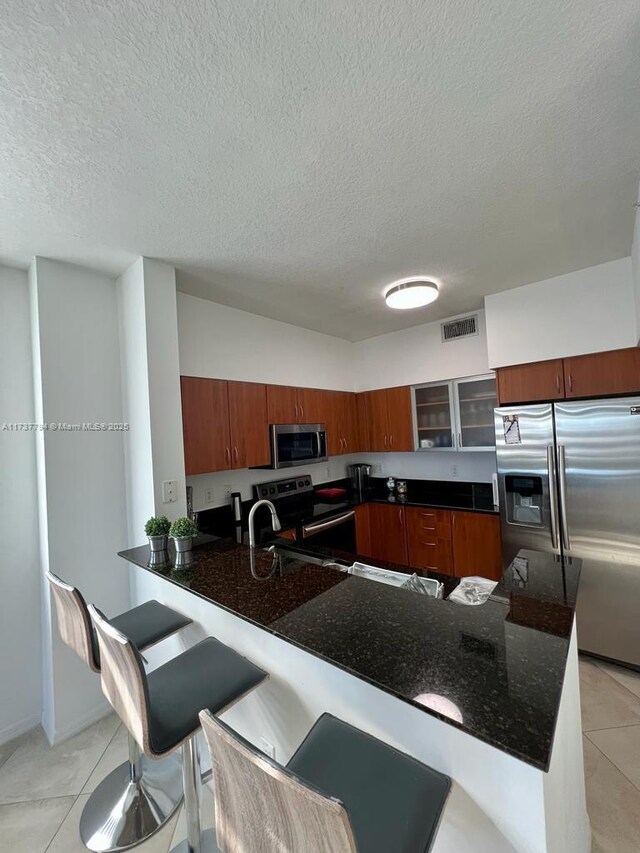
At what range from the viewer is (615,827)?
1.49 meters

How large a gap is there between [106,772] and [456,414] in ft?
11.4

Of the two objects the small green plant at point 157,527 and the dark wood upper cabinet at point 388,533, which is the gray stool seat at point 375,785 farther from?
the dark wood upper cabinet at point 388,533

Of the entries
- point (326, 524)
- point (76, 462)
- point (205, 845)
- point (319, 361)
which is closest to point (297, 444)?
point (326, 524)

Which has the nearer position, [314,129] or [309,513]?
[314,129]

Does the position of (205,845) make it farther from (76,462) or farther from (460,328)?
(460,328)

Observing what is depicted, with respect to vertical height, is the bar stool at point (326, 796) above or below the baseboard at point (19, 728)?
above

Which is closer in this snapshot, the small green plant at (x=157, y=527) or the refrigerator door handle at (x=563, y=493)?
the small green plant at (x=157, y=527)

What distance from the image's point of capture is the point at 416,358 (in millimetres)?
3777

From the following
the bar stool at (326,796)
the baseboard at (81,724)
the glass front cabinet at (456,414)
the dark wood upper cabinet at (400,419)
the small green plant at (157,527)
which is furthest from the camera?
the dark wood upper cabinet at (400,419)

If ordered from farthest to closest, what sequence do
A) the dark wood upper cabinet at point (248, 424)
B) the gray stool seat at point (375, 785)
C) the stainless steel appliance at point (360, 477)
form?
the stainless steel appliance at point (360, 477), the dark wood upper cabinet at point (248, 424), the gray stool seat at point (375, 785)

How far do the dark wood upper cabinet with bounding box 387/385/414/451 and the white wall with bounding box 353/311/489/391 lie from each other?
122 millimetres

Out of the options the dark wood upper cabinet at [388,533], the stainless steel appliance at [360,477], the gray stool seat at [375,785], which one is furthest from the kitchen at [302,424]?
the stainless steel appliance at [360,477]

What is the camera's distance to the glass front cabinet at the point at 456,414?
3.34 meters

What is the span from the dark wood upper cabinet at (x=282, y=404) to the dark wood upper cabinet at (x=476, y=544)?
1.74m
